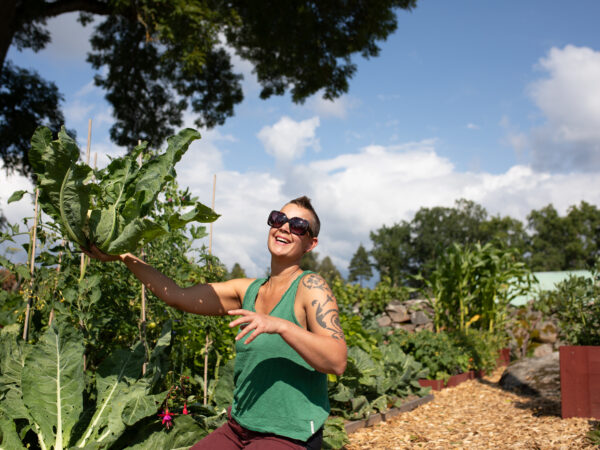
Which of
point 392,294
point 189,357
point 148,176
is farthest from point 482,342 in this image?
point 148,176

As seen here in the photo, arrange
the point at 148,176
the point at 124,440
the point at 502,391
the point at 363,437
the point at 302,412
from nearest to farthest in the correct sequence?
the point at 302,412 < the point at 148,176 < the point at 124,440 < the point at 363,437 < the point at 502,391

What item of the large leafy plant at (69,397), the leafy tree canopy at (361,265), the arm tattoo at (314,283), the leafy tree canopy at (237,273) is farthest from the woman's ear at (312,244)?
the leafy tree canopy at (361,265)

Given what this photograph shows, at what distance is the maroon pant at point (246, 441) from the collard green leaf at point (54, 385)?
888mm

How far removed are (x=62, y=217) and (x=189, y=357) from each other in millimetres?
2198

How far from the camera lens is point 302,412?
6.03 feet

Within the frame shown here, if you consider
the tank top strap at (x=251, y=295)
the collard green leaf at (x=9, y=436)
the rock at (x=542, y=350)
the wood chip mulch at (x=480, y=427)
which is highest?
the tank top strap at (x=251, y=295)

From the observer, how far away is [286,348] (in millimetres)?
1894

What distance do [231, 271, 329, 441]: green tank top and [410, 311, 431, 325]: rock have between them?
30.7 feet

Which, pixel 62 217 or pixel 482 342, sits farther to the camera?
pixel 482 342

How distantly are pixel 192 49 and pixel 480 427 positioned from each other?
796cm

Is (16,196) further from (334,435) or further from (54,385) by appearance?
(334,435)

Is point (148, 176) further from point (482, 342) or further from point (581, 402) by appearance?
point (482, 342)

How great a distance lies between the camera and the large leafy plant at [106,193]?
188cm

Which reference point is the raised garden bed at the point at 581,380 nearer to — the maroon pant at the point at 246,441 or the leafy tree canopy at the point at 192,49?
the maroon pant at the point at 246,441
